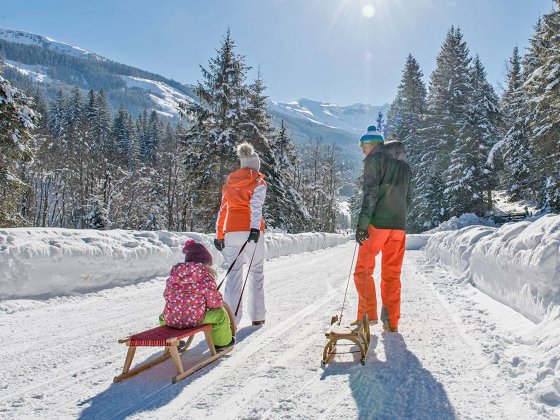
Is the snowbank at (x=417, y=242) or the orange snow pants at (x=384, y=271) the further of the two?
the snowbank at (x=417, y=242)

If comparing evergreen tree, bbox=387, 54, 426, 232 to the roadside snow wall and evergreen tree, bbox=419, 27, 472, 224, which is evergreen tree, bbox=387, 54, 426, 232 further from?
the roadside snow wall

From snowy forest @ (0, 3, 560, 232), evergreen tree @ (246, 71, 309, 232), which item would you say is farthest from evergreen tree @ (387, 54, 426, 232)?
evergreen tree @ (246, 71, 309, 232)

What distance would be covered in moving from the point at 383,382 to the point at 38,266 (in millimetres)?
5590

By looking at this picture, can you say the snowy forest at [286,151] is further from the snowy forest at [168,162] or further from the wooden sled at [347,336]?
the wooden sled at [347,336]

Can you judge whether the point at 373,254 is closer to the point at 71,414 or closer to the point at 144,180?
the point at 71,414

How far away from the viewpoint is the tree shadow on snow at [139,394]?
9.09ft

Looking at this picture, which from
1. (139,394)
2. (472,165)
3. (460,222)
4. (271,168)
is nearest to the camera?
(139,394)

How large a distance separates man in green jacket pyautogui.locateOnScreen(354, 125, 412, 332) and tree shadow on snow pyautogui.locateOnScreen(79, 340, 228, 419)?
200 cm

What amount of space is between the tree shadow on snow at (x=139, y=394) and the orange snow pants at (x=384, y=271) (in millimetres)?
1945

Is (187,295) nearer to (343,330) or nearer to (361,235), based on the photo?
(343,330)

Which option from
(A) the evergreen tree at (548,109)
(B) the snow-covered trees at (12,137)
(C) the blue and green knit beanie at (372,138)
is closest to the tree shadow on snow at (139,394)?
(C) the blue and green knit beanie at (372,138)

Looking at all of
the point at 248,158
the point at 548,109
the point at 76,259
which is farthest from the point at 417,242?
the point at 248,158

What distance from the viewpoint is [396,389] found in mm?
3111

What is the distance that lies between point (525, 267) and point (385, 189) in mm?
1744
